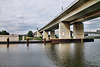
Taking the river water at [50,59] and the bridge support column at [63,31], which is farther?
the bridge support column at [63,31]

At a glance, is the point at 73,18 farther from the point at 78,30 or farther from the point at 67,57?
the point at 67,57

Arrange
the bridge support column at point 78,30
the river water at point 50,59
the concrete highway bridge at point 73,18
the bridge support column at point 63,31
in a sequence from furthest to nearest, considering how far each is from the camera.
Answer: the bridge support column at point 78,30, the bridge support column at point 63,31, the concrete highway bridge at point 73,18, the river water at point 50,59

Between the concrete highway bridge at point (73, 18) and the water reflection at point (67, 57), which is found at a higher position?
the concrete highway bridge at point (73, 18)

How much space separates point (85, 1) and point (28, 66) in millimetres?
21671

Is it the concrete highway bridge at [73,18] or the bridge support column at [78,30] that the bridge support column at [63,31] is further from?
the bridge support column at [78,30]

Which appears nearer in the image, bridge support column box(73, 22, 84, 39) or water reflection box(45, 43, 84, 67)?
water reflection box(45, 43, 84, 67)

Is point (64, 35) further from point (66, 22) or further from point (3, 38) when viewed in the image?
point (3, 38)

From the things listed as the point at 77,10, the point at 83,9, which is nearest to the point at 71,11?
the point at 77,10

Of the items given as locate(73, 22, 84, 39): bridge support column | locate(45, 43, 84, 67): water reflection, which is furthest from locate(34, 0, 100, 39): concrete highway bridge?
locate(45, 43, 84, 67): water reflection

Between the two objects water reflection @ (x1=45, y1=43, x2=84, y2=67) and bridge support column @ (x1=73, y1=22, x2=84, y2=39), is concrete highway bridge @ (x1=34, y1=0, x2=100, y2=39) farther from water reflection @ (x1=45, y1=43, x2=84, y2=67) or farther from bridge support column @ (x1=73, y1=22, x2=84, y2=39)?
water reflection @ (x1=45, y1=43, x2=84, y2=67)

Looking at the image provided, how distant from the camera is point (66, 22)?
43250 mm

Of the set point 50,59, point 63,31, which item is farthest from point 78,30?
point 50,59

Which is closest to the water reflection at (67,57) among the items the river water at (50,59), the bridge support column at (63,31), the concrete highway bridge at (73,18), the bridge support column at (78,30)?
the river water at (50,59)

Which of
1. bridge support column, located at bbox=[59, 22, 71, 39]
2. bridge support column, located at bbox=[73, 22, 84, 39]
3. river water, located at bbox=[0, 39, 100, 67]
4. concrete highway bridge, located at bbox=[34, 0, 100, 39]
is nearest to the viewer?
river water, located at bbox=[0, 39, 100, 67]
